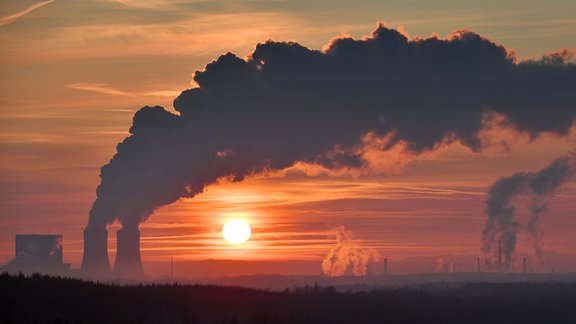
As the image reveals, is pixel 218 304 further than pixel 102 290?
Yes

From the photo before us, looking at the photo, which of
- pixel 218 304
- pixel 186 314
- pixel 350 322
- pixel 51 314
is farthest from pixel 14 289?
pixel 350 322

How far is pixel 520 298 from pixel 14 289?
116 metres

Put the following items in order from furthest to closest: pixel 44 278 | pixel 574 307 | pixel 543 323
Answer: pixel 574 307 < pixel 543 323 < pixel 44 278

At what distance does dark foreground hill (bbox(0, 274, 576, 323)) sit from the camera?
101 meters

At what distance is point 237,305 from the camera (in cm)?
13338

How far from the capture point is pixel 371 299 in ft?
554

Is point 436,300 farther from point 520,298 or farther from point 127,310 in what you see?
point 127,310

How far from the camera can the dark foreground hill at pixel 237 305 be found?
101 meters

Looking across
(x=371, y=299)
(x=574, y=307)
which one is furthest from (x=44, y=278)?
(x=574, y=307)

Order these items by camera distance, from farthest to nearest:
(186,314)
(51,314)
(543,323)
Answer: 1. (543,323)
2. (186,314)
3. (51,314)

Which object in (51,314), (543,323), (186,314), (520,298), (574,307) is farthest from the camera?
(520,298)

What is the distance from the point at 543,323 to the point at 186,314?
63.3m

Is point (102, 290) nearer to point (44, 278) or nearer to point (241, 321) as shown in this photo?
point (44, 278)

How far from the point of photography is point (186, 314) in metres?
119
